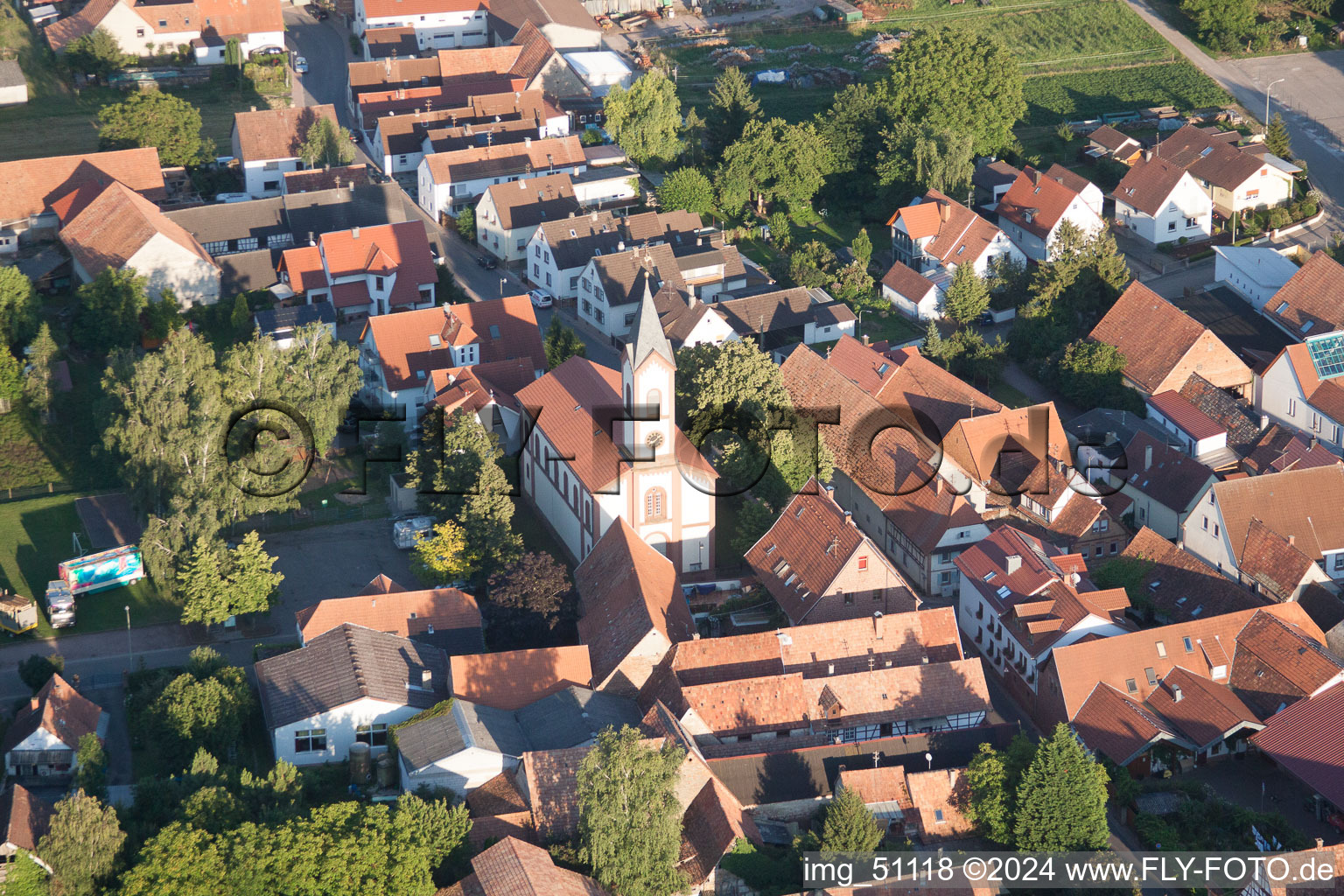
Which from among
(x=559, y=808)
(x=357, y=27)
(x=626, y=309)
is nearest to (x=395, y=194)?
(x=626, y=309)

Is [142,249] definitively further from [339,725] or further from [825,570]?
[825,570]

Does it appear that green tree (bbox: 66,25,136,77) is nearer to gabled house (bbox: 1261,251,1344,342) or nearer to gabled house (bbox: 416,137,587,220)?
gabled house (bbox: 416,137,587,220)

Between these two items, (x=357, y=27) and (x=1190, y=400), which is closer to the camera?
(x=1190, y=400)

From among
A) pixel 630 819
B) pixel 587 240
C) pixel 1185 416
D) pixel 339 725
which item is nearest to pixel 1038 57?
pixel 587 240

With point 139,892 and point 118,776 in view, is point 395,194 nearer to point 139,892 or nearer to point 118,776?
point 118,776

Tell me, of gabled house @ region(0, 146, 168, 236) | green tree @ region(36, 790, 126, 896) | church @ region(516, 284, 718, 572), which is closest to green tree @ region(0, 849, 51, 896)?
green tree @ region(36, 790, 126, 896)

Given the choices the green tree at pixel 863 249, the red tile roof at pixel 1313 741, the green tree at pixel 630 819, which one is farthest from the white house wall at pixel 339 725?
the green tree at pixel 863 249
